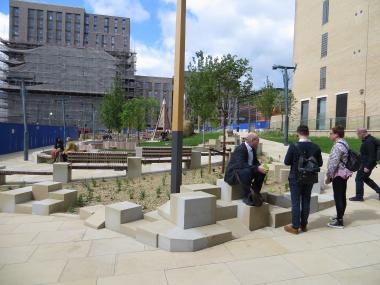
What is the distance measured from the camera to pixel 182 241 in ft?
15.1

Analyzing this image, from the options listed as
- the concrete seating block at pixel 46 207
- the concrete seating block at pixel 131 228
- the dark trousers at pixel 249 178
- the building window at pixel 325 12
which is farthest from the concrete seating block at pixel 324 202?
the building window at pixel 325 12

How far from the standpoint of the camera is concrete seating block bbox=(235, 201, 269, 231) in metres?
5.42

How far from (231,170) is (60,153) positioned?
11.6 meters

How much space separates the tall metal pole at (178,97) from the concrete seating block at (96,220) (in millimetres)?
1354

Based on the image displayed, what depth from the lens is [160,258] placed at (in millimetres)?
4402

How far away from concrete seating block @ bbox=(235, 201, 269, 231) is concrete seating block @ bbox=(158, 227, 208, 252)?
963mm

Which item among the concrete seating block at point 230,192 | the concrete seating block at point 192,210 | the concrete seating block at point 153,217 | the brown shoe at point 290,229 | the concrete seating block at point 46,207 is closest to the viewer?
the concrete seating block at point 192,210

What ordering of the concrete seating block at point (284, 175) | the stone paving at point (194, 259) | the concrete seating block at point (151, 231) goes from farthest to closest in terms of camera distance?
the concrete seating block at point (284, 175)
the concrete seating block at point (151, 231)
the stone paving at point (194, 259)

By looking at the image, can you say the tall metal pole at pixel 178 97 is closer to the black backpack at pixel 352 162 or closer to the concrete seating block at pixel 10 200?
the black backpack at pixel 352 162

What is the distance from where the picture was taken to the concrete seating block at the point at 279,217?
18.5 ft

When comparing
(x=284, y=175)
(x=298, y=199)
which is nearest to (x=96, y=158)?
(x=284, y=175)

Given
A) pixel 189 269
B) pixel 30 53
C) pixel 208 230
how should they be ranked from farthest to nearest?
pixel 30 53 < pixel 208 230 < pixel 189 269

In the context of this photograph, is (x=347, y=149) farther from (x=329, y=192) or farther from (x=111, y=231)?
(x=111, y=231)

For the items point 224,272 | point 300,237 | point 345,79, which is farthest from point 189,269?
point 345,79
